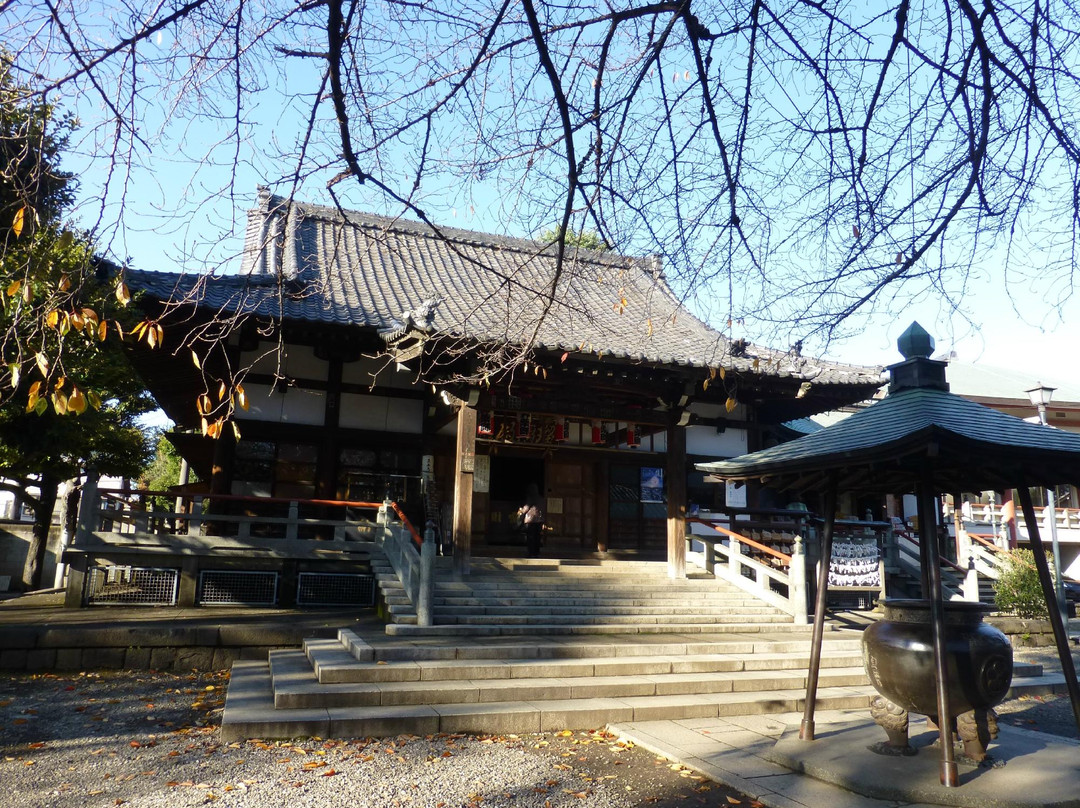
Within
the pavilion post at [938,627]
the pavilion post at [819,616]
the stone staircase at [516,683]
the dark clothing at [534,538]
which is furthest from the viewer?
the dark clothing at [534,538]

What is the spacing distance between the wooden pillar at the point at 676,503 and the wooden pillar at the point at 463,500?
350 centimetres

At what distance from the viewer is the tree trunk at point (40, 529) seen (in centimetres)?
1848

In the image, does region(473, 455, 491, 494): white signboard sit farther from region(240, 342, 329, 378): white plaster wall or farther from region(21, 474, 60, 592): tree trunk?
region(21, 474, 60, 592): tree trunk

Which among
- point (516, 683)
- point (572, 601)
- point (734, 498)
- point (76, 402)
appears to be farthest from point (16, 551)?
point (76, 402)

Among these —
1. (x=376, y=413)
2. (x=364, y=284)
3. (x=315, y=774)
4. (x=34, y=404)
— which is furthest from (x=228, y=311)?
(x=34, y=404)

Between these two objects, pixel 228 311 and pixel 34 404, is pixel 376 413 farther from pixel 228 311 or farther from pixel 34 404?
pixel 34 404

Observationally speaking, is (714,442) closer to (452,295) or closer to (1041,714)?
(452,295)

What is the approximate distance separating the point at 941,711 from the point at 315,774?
4207mm

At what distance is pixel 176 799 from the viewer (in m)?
4.62

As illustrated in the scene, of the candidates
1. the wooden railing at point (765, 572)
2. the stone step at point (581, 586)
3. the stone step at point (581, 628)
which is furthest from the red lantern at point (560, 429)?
the stone step at point (581, 628)

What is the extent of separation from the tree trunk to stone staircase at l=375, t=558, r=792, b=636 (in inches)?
478

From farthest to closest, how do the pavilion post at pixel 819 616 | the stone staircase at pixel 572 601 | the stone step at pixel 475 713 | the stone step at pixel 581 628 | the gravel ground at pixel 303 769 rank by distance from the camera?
the stone staircase at pixel 572 601 < the stone step at pixel 581 628 < the stone step at pixel 475 713 < the pavilion post at pixel 819 616 < the gravel ground at pixel 303 769

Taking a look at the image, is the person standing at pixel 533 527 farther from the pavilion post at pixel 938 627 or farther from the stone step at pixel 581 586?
the pavilion post at pixel 938 627

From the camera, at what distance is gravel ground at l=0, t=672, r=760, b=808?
4695 millimetres
